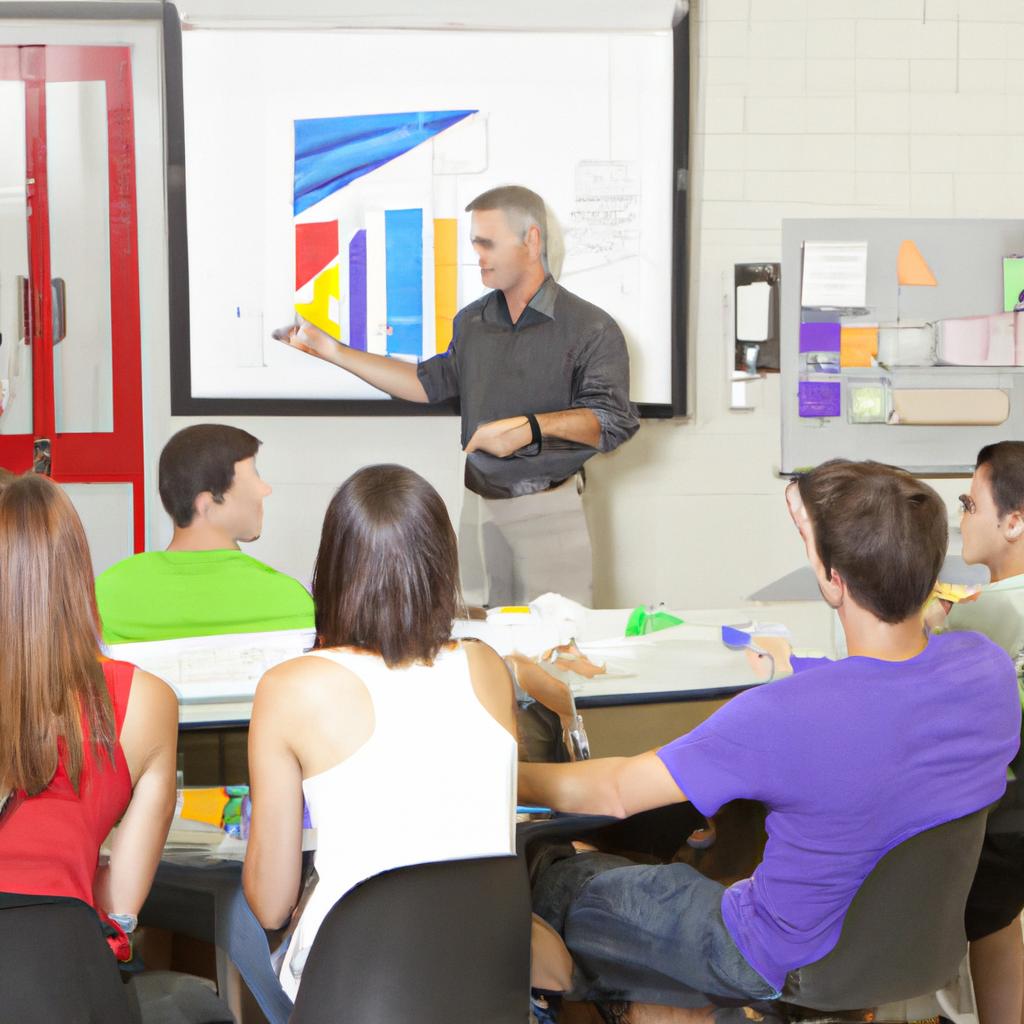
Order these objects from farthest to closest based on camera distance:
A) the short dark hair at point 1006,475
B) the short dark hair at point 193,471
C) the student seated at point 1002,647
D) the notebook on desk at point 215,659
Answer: the short dark hair at point 193,471 < the short dark hair at point 1006,475 < the notebook on desk at point 215,659 < the student seated at point 1002,647

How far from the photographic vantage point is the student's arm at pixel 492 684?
4.60 feet

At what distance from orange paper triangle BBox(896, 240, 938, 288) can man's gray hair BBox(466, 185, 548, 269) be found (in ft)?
3.76

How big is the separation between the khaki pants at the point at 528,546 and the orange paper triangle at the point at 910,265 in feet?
4.02

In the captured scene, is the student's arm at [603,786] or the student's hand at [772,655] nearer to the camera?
the student's arm at [603,786]

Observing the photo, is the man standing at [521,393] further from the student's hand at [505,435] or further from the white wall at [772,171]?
the white wall at [772,171]

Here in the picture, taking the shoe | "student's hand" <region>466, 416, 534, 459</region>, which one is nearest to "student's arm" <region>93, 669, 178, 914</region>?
the shoe

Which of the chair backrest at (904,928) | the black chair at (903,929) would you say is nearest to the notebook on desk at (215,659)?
the black chair at (903,929)

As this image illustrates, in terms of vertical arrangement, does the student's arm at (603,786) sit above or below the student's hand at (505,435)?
below

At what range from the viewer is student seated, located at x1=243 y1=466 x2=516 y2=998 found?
131 cm

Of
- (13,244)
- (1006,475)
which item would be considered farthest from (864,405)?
(13,244)

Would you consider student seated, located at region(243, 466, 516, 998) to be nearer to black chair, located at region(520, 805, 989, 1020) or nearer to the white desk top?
black chair, located at region(520, 805, 989, 1020)

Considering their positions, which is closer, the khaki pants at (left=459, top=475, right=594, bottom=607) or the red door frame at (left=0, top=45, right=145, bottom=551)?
the khaki pants at (left=459, top=475, right=594, bottom=607)

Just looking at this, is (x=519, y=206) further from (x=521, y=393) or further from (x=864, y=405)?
(x=864, y=405)

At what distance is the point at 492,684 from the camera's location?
4.70 feet
